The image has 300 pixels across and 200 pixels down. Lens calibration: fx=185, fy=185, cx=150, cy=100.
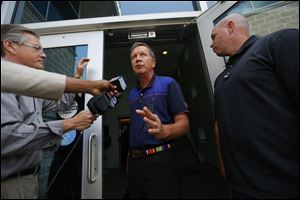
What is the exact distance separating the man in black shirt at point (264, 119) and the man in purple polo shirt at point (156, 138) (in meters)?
0.31

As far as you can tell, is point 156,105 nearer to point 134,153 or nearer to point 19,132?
point 134,153

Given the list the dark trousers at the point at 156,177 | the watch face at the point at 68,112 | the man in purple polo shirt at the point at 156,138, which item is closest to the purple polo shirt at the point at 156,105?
the man in purple polo shirt at the point at 156,138

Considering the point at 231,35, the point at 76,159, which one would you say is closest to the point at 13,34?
the point at 76,159

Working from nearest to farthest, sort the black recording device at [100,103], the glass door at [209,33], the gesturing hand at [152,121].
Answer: the gesturing hand at [152,121] < the black recording device at [100,103] < the glass door at [209,33]

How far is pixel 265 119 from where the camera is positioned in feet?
3.00

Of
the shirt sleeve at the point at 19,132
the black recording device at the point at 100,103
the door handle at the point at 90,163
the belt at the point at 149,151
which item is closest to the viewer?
the shirt sleeve at the point at 19,132

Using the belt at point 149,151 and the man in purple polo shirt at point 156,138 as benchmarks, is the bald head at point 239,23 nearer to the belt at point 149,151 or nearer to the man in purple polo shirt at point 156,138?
the man in purple polo shirt at point 156,138

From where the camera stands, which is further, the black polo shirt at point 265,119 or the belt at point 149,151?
the belt at point 149,151

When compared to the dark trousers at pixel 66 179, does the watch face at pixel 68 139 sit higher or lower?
higher

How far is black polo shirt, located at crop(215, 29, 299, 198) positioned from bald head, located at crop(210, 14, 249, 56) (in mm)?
213

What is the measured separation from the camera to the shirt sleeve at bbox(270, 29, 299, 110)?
85 cm

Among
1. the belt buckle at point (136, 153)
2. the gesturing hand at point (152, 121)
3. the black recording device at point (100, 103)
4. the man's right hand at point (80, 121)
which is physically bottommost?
the belt buckle at point (136, 153)

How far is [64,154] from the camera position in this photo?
1.48m

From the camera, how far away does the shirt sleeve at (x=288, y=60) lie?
85cm
